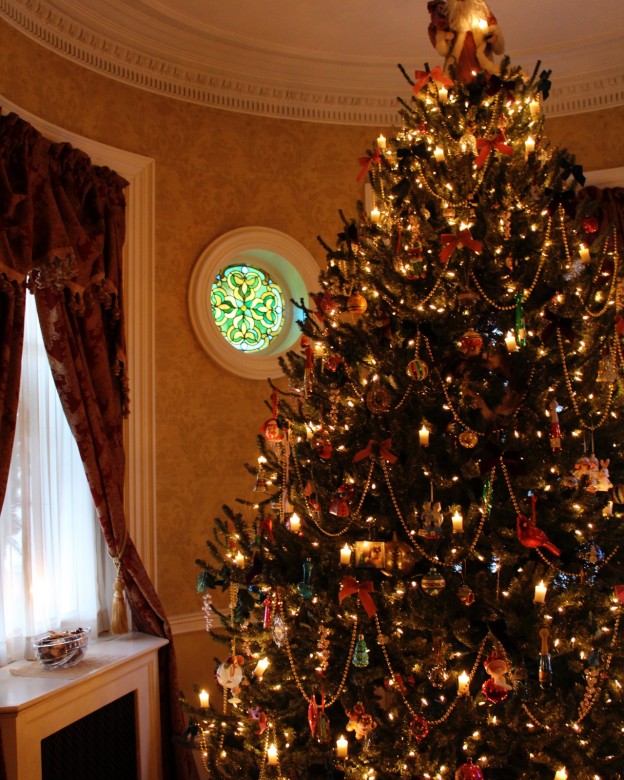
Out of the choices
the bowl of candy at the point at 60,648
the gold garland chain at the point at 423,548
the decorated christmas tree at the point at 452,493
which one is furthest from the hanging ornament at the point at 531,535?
the bowl of candy at the point at 60,648

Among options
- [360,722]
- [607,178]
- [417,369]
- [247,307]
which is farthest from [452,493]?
[607,178]

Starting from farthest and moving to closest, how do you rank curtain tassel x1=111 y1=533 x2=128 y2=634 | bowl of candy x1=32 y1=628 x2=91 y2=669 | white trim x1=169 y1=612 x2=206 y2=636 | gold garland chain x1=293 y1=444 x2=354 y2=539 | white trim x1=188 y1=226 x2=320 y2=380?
white trim x1=188 y1=226 x2=320 y2=380 < white trim x1=169 y1=612 x2=206 y2=636 < curtain tassel x1=111 y1=533 x2=128 y2=634 < bowl of candy x1=32 y1=628 x2=91 y2=669 < gold garland chain x1=293 y1=444 x2=354 y2=539

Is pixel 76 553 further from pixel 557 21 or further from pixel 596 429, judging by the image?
pixel 557 21

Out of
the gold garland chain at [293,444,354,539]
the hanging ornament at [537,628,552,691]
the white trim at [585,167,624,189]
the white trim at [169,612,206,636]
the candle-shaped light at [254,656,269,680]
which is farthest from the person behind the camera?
the white trim at [585,167,624,189]

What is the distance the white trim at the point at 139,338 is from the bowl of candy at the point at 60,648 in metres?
0.67

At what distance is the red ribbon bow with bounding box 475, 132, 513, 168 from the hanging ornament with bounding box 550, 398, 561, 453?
794mm

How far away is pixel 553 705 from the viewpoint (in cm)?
202

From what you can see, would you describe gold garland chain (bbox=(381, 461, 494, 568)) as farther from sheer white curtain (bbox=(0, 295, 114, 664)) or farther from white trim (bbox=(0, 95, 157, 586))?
white trim (bbox=(0, 95, 157, 586))

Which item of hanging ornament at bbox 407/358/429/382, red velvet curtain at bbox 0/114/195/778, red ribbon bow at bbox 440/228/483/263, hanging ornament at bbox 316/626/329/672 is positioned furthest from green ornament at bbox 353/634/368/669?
red velvet curtain at bbox 0/114/195/778

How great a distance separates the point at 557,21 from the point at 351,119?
4.09ft

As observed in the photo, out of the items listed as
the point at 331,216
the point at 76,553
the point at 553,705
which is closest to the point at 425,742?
the point at 553,705

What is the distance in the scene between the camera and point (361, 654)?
2158 millimetres

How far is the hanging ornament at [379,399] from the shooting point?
7.44 ft

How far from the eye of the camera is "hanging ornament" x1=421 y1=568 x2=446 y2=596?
2.10 m
